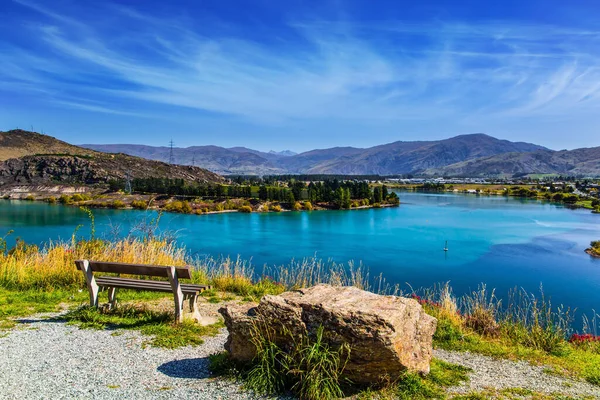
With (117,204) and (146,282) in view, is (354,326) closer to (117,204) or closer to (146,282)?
(146,282)

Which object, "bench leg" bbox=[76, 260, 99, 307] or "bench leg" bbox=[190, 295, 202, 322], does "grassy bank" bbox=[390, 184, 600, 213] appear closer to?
"bench leg" bbox=[190, 295, 202, 322]

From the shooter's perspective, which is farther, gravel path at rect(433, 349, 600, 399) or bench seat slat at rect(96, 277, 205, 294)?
bench seat slat at rect(96, 277, 205, 294)

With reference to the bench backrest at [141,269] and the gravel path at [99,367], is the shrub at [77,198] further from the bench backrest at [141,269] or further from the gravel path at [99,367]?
the gravel path at [99,367]

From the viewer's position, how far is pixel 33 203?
74750 millimetres

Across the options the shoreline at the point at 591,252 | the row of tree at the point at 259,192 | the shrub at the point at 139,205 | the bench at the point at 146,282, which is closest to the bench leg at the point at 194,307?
the bench at the point at 146,282

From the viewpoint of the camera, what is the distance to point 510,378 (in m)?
5.18

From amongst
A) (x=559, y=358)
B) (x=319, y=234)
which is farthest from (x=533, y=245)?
(x=559, y=358)

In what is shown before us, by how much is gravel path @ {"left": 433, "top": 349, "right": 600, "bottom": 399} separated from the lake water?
9.66 metres

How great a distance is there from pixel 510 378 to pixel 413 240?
37.8 meters

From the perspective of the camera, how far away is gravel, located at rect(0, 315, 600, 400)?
14.4 ft

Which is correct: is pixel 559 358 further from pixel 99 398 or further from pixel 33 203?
pixel 33 203

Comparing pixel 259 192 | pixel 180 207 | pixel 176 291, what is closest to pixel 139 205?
pixel 180 207

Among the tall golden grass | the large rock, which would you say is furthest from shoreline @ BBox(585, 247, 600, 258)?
the large rock

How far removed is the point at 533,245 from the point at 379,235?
1441 cm
